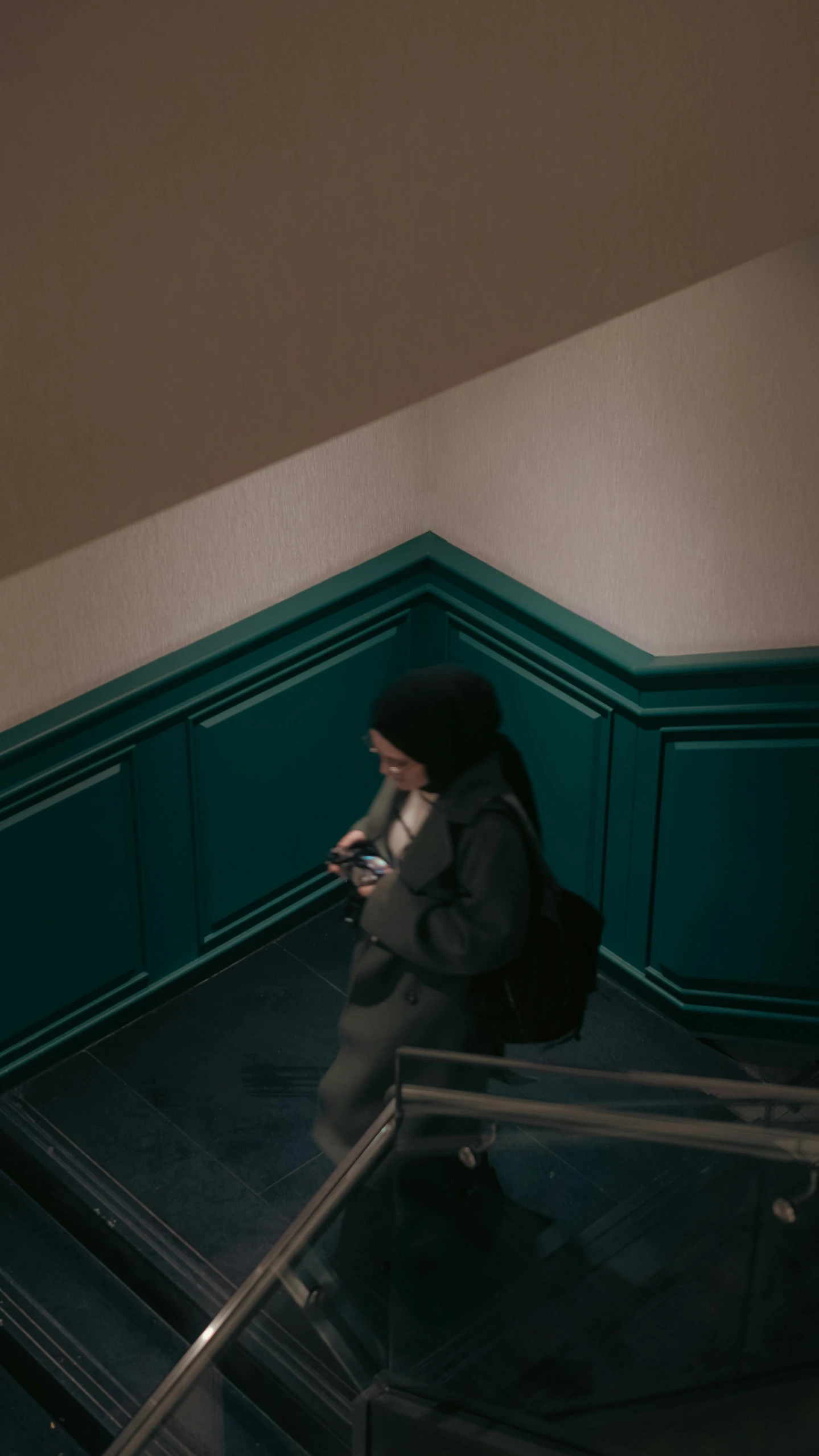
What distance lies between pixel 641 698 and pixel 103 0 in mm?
3773

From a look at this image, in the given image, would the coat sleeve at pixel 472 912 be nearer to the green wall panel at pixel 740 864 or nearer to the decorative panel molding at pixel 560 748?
the green wall panel at pixel 740 864

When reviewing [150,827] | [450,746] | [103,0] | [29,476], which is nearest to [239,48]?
[103,0]

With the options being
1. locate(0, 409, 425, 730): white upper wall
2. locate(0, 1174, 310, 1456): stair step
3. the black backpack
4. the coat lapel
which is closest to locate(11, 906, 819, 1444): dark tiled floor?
locate(0, 1174, 310, 1456): stair step

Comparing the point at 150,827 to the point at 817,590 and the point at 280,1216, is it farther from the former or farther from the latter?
the point at 817,590

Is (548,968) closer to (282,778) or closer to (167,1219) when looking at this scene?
(167,1219)

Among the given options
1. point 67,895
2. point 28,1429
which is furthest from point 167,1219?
point 67,895

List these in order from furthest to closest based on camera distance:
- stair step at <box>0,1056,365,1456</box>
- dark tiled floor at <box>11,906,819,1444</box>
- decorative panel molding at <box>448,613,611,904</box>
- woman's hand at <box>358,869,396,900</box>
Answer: decorative panel molding at <box>448,613,611,904</box>
dark tiled floor at <box>11,906,819,1444</box>
stair step at <box>0,1056,365,1456</box>
woman's hand at <box>358,869,396,900</box>

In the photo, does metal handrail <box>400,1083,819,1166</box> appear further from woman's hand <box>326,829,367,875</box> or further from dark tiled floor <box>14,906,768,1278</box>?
dark tiled floor <box>14,906,768,1278</box>

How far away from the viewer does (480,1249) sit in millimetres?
4023

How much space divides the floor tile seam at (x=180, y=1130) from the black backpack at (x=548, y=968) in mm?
1274

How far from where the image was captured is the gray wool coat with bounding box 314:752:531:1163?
141 inches

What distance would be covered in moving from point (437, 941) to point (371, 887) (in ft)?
0.84

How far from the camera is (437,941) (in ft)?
12.0

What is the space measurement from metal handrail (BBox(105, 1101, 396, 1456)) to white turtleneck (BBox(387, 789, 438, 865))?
2.18 ft
